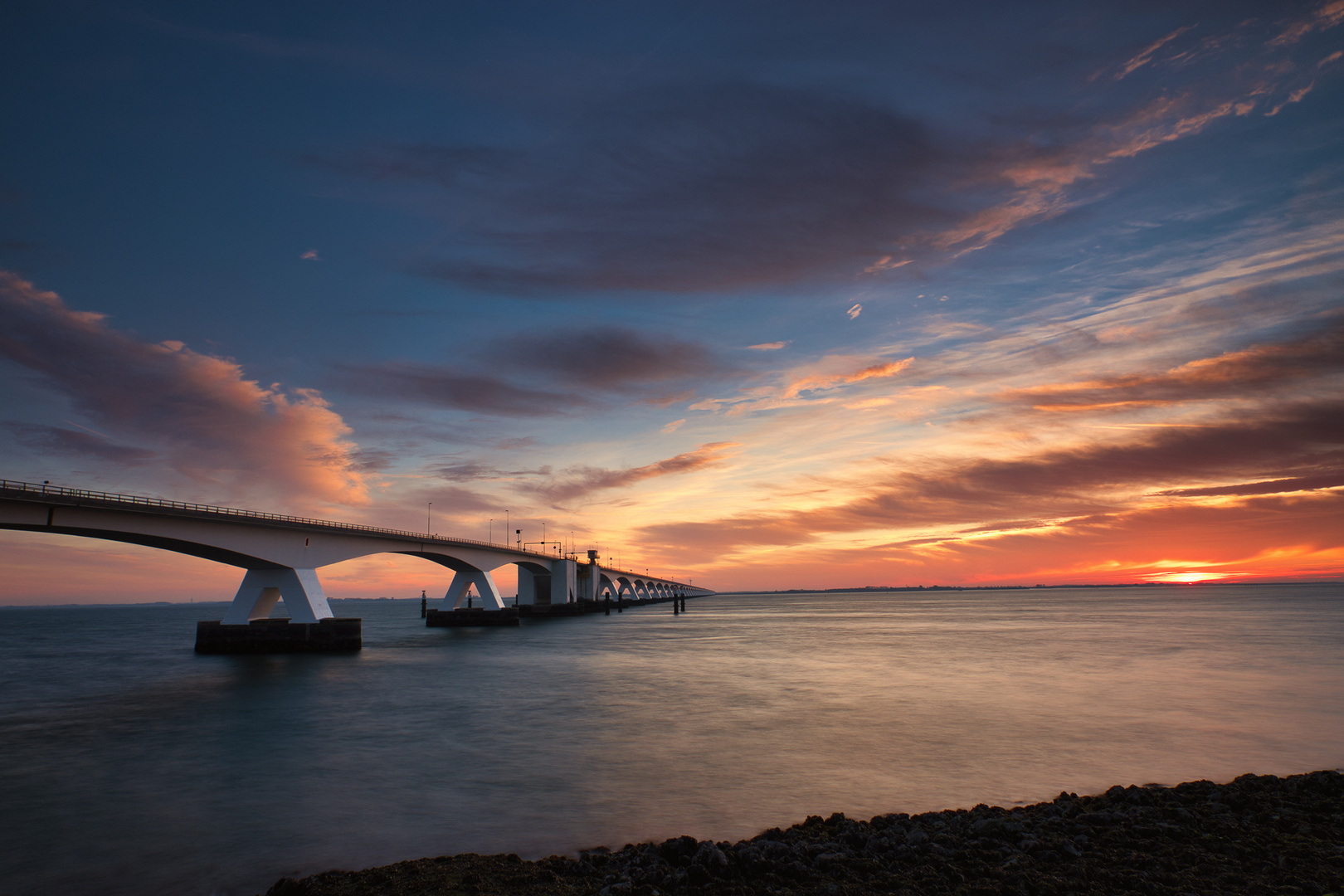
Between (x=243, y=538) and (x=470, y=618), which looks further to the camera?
(x=470, y=618)

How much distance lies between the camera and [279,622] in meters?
44.5

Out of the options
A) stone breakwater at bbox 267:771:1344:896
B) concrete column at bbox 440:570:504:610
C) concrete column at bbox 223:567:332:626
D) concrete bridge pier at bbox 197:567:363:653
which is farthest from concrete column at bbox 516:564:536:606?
stone breakwater at bbox 267:771:1344:896

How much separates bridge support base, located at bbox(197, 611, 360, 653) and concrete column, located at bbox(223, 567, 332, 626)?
52 cm

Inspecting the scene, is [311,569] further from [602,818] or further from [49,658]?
[602,818]

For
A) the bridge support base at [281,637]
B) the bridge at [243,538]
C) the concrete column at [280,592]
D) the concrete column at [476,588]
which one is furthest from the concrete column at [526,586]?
the concrete column at [280,592]

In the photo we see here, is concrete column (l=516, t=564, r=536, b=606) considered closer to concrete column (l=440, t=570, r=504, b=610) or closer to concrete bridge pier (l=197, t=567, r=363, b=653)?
concrete column (l=440, t=570, r=504, b=610)

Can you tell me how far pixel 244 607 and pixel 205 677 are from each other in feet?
37.3

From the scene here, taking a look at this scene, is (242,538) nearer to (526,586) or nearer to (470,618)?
(470,618)

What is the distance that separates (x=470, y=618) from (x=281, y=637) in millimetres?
35036

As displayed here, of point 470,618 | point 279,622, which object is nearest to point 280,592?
point 279,622

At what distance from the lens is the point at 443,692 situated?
95.9 feet

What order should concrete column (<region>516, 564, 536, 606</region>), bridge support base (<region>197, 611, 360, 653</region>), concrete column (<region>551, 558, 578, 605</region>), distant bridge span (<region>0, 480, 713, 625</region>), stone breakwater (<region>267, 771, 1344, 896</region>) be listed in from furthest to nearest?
concrete column (<region>551, 558, 578, 605</region>) < concrete column (<region>516, 564, 536, 606</region>) < bridge support base (<region>197, 611, 360, 653</region>) < distant bridge span (<region>0, 480, 713, 625</region>) < stone breakwater (<region>267, 771, 1344, 896</region>)

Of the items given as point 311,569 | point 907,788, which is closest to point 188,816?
point 907,788

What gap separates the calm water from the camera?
11664 mm
